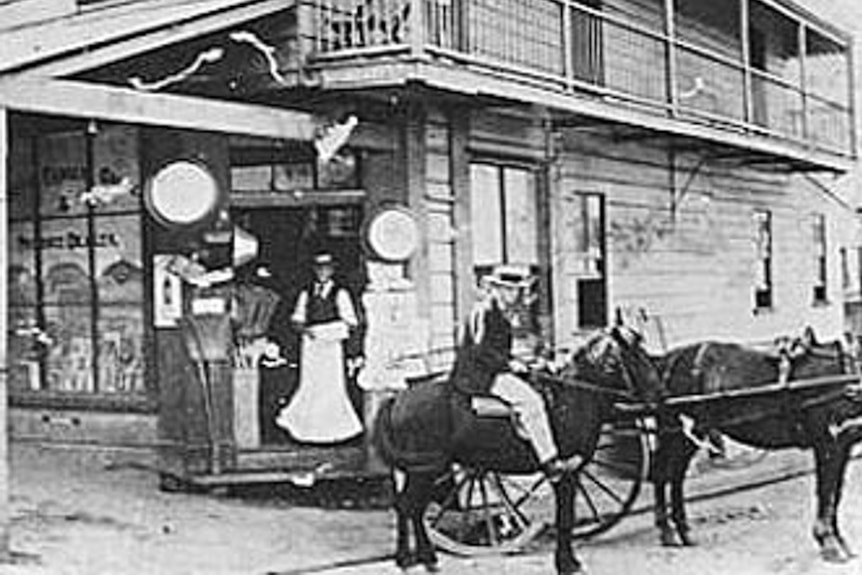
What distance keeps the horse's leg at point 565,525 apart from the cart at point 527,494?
0.36m

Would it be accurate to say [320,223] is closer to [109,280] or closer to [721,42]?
[109,280]

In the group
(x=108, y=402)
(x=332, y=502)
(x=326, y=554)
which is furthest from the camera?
(x=108, y=402)

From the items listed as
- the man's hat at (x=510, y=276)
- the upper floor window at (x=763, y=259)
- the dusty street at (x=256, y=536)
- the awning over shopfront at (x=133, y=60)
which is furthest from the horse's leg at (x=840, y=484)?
the upper floor window at (x=763, y=259)

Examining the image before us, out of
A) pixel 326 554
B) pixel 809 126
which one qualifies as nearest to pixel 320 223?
pixel 326 554

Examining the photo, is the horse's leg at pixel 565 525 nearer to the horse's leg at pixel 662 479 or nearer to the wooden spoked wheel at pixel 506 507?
the wooden spoked wheel at pixel 506 507

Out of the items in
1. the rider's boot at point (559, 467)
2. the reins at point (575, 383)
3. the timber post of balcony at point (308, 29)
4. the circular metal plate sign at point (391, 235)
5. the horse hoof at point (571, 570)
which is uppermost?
the timber post of balcony at point (308, 29)

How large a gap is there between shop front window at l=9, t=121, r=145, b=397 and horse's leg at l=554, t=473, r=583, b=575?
14.8 ft

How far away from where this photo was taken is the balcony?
11906 mm

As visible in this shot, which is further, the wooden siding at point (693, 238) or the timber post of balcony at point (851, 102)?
the timber post of balcony at point (851, 102)

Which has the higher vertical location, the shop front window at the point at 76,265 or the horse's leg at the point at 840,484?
the shop front window at the point at 76,265

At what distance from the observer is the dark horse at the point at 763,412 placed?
35.5 ft

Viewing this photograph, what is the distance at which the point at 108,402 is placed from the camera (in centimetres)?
1322

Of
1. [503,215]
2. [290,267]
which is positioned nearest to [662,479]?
[503,215]

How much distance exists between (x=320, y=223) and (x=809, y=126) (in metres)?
11.9
